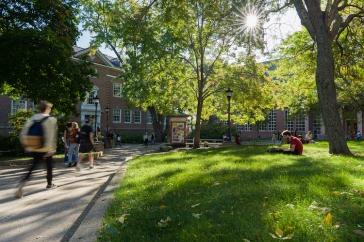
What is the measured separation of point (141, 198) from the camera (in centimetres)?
734

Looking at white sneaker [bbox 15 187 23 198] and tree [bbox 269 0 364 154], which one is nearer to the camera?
white sneaker [bbox 15 187 23 198]

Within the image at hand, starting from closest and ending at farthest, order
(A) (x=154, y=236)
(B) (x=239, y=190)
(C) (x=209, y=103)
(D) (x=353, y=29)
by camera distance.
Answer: (A) (x=154, y=236) < (B) (x=239, y=190) < (D) (x=353, y=29) < (C) (x=209, y=103)

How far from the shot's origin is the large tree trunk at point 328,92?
16000mm

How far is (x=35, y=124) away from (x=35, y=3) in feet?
54.2

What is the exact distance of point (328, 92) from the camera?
52.5ft

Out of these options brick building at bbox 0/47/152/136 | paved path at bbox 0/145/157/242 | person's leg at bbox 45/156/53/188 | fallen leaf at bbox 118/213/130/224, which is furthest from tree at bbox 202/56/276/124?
brick building at bbox 0/47/152/136

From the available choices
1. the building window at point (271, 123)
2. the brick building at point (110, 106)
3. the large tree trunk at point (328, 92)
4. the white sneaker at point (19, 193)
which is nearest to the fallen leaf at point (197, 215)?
the white sneaker at point (19, 193)

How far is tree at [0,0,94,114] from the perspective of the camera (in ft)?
70.8

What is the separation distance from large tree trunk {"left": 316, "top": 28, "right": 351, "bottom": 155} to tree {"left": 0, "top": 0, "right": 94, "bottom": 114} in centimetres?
1271

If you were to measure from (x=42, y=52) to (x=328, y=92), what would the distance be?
13.5 meters

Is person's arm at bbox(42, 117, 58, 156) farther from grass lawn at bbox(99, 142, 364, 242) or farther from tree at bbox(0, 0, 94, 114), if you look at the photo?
tree at bbox(0, 0, 94, 114)

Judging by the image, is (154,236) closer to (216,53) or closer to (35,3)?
(35,3)

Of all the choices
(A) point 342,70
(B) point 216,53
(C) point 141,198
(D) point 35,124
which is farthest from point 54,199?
(B) point 216,53

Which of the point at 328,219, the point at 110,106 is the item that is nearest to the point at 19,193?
the point at 328,219
